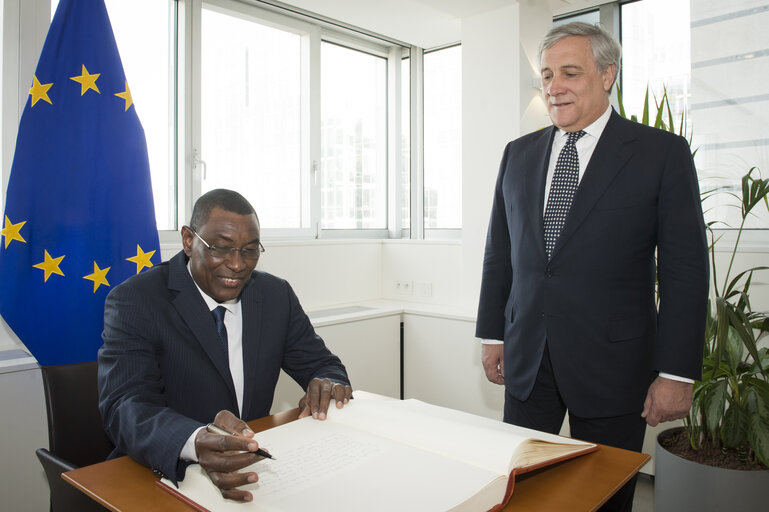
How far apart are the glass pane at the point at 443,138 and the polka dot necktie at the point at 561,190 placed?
2.68 meters

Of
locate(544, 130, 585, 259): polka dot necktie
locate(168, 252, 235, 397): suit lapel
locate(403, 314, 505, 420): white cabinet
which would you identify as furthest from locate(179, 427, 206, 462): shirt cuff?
locate(403, 314, 505, 420): white cabinet

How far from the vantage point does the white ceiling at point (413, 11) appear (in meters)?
3.41

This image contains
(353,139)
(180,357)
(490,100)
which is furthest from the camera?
(353,139)

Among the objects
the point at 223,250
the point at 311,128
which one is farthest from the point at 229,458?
the point at 311,128

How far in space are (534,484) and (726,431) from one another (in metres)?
1.61

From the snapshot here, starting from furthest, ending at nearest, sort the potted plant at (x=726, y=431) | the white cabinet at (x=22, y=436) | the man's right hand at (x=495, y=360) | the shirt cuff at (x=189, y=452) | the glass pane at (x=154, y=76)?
the glass pane at (x=154, y=76) < the white cabinet at (x=22, y=436) < the potted plant at (x=726, y=431) < the man's right hand at (x=495, y=360) < the shirt cuff at (x=189, y=452)

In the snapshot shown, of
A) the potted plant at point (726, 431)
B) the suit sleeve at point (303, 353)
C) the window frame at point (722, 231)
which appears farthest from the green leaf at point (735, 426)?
the suit sleeve at point (303, 353)

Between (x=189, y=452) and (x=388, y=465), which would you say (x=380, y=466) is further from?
(x=189, y=452)

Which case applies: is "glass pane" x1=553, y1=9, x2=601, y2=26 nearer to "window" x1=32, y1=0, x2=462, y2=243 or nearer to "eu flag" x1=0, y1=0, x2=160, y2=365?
"window" x1=32, y1=0, x2=462, y2=243

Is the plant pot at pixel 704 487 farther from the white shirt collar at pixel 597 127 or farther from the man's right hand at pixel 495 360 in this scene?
the white shirt collar at pixel 597 127

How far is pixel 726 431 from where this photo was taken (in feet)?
7.18

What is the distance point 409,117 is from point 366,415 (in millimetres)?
3769

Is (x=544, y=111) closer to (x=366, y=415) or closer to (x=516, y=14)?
(x=516, y=14)

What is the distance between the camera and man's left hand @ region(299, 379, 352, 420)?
49.3 inches
